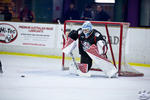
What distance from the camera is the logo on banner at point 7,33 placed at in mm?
11117

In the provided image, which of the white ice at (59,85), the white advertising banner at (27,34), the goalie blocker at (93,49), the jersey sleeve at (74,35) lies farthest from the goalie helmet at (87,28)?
the white advertising banner at (27,34)

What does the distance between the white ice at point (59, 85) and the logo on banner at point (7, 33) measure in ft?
6.62

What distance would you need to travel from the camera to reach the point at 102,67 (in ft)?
25.1

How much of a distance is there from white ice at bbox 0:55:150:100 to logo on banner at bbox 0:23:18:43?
79.4 inches

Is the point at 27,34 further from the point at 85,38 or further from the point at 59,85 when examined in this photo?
the point at 59,85

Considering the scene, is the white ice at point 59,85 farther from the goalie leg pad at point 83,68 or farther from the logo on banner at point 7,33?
the logo on banner at point 7,33

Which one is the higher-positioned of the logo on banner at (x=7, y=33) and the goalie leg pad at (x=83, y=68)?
the logo on banner at (x=7, y=33)

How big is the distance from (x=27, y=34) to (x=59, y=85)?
4510 millimetres

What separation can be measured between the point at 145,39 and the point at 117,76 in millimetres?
2352

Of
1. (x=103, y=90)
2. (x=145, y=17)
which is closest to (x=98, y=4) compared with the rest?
(x=145, y=17)

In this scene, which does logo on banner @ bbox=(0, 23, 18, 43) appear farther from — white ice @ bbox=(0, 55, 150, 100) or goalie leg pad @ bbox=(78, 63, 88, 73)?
goalie leg pad @ bbox=(78, 63, 88, 73)

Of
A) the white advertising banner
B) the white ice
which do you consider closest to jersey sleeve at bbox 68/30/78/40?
the white ice

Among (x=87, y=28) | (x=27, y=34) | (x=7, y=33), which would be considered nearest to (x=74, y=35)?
(x=87, y=28)

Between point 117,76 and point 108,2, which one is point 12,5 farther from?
point 117,76
